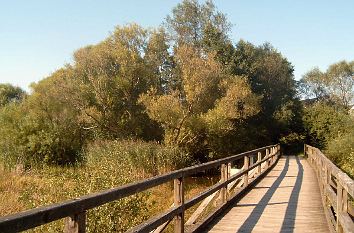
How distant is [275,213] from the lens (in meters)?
8.77

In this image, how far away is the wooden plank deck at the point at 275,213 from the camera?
737 cm

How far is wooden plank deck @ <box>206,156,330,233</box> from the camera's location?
7.37 m

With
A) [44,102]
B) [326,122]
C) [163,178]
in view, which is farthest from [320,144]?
[163,178]

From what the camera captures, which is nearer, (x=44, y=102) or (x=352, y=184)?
(x=352, y=184)

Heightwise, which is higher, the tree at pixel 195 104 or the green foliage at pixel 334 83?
the green foliage at pixel 334 83

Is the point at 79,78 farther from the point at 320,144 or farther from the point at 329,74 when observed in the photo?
the point at 329,74

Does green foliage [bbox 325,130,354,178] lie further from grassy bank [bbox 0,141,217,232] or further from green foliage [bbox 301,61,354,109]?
green foliage [bbox 301,61,354,109]

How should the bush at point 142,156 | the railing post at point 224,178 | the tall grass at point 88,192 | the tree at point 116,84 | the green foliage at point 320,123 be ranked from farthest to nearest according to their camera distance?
the green foliage at point 320,123, the tree at point 116,84, the bush at point 142,156, the railing post at point 224,178, the tall grass at point 88,192

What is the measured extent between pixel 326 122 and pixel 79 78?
3207 cm

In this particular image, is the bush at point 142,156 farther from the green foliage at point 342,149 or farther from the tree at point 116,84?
the green foliage at point 342,149

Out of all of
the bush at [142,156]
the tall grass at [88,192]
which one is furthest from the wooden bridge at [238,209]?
the bush at [142,156]

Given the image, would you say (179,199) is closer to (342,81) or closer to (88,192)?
(88,192)

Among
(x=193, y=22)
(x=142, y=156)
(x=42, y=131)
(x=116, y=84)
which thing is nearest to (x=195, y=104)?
(x=116, y=84)

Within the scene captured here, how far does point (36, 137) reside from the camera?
28.0 meters
